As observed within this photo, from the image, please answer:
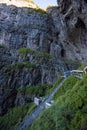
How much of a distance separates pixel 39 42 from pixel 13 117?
61.5ft

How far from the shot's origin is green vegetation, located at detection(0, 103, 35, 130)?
22589 millimetres

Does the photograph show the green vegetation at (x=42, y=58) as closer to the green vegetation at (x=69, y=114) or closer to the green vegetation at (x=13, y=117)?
the green vegetation at (x=13, y=117)

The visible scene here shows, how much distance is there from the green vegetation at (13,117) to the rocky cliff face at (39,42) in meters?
2.66

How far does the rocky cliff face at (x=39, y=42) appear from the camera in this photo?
30.5m

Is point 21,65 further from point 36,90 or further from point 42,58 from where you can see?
point 36,90

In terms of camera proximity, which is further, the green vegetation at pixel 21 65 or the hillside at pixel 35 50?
the green vegetation at pixel 21 65

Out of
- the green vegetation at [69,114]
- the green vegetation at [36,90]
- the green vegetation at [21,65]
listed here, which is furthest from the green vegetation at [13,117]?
the green vegetation at [69,114]

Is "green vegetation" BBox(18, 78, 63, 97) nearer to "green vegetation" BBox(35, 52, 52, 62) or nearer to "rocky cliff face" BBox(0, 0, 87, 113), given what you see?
"rocky cliff face" BBox(0, 0, 87, 113)

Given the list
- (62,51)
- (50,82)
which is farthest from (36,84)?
(62,51)

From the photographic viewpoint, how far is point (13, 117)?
78.4ft

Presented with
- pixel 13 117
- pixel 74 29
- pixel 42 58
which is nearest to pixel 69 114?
pixel 13 117

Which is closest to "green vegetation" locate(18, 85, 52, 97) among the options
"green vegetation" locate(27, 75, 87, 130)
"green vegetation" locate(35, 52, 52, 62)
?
"green vegetation" locate(35, 52, 52, 62)

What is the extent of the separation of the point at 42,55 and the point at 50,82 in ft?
16.6

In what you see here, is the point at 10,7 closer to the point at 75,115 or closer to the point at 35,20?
the point at 35,20
